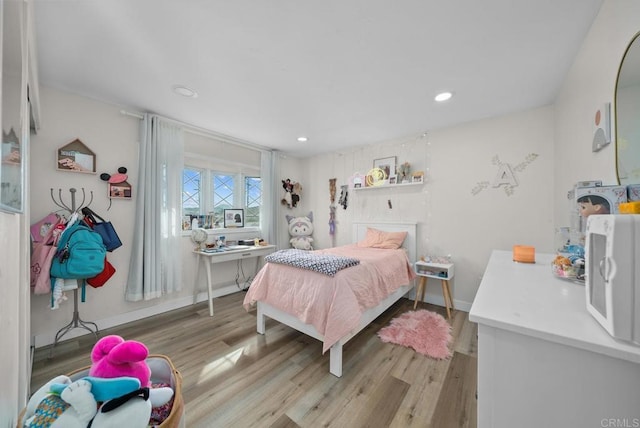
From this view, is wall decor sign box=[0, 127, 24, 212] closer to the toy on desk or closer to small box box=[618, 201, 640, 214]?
small box box=[618, 201, 640, 214]

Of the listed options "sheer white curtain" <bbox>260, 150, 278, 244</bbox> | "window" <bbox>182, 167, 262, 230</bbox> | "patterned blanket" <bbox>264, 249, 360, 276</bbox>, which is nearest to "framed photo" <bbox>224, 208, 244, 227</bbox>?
"window" <bbox>182, 167, 262, 230</bbox>

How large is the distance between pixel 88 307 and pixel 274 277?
6.24 ft

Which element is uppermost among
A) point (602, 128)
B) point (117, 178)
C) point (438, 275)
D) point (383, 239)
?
point (602, 128)

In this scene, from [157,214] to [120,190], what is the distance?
0.41 meters

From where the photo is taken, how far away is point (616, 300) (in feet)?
1.90

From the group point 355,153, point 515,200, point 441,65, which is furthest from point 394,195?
point 441,65

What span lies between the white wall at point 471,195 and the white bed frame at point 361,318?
12cm

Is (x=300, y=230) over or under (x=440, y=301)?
over

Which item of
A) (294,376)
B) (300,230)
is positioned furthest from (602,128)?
(300,230)

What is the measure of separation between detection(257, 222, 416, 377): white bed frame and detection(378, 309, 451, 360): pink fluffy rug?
204mm

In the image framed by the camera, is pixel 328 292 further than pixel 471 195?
No

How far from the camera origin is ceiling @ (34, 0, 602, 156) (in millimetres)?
1318

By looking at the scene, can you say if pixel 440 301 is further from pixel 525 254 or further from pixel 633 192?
pixel 633 192

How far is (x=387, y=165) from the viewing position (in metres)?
3.50
